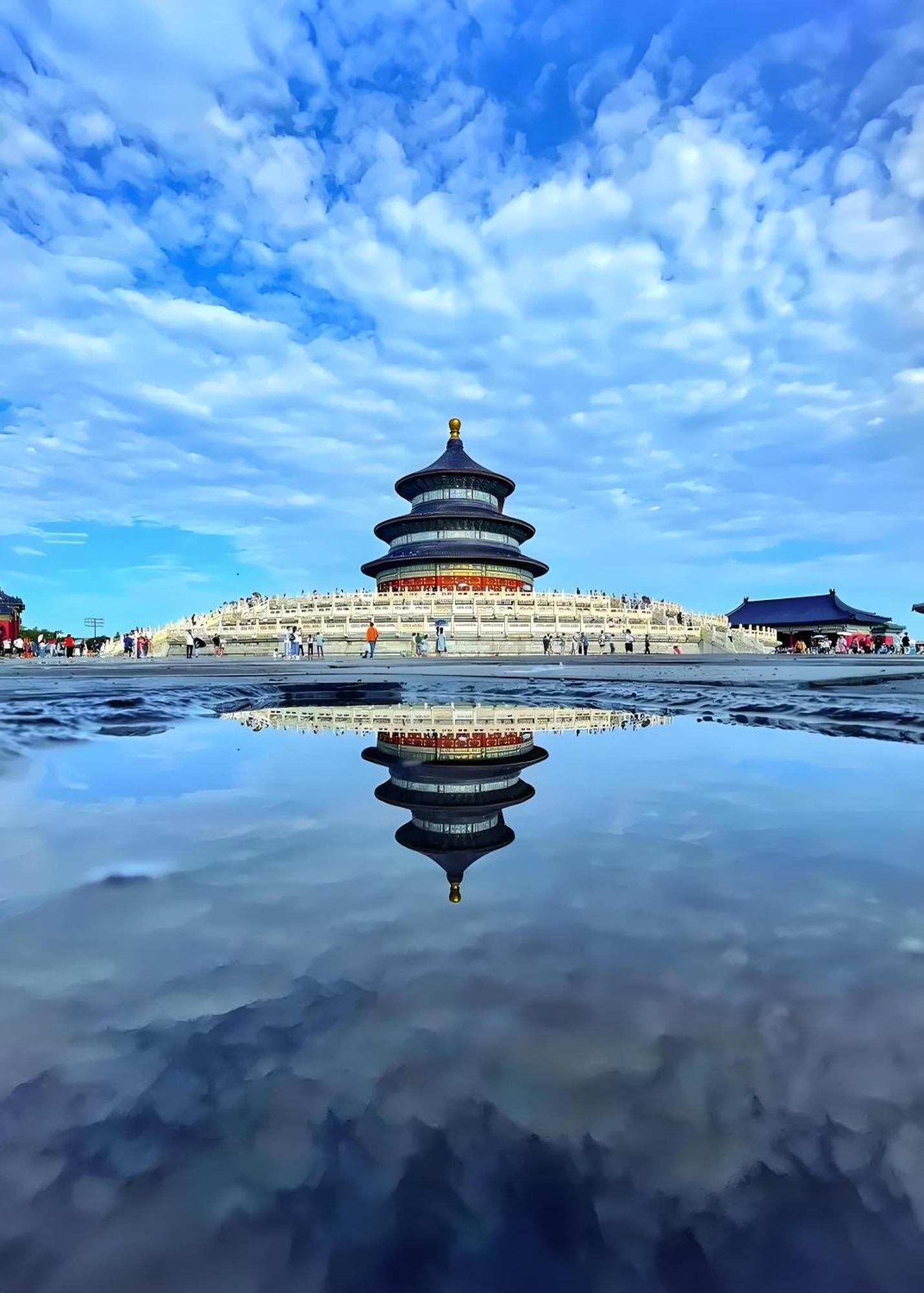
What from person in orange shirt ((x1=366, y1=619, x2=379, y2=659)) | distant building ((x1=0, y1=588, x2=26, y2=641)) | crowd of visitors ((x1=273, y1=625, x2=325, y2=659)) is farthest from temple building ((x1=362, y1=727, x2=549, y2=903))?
distant building ((x1=0, y1=588, x2=26, y2=641))

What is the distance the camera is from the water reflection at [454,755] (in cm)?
325

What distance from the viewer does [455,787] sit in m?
4.37

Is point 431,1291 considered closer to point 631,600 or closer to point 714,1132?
point 714,1132

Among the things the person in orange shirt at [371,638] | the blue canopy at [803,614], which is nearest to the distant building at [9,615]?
the person in orange shirt at [371,638]

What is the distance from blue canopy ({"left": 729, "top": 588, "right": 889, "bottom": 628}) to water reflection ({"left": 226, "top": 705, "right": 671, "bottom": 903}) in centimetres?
5360

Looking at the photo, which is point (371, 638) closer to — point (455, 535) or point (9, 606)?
point (455, 535)

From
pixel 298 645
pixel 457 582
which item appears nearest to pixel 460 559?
pixel 457 582

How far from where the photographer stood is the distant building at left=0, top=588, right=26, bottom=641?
206ft

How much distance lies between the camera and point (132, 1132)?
1.32 metres

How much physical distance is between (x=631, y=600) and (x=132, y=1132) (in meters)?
41.5

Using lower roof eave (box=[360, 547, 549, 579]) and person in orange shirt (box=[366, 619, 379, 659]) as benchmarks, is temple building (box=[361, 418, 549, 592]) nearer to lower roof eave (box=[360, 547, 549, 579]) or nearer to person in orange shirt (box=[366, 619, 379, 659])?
lower roof eave (box=[360, 547, 549, 579])

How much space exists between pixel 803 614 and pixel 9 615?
205 ft

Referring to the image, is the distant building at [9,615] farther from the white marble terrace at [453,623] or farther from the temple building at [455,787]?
the temple building at [455,787]

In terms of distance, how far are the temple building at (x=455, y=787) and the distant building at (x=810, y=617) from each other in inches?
2137
